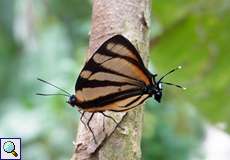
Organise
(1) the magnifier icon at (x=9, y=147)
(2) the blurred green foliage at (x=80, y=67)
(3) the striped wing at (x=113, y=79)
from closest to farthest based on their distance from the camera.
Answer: (3) the striped wing at (x=113, y=79) < (1) the magnifier icon at (x=9, y=147) < (2) the blurred green foliage at (x=80, y=67)

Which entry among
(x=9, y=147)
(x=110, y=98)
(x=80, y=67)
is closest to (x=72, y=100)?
(x=110, y=98)

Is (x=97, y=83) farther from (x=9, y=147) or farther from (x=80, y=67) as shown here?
(x=80, y=67)

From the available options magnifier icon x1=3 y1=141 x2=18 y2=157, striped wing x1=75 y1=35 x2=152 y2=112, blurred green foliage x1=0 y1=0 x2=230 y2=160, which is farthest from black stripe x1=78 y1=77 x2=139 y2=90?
blurred green foliage x1=0 y1=0 x2=230 y2=160

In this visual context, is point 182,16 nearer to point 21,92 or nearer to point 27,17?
point 21,92

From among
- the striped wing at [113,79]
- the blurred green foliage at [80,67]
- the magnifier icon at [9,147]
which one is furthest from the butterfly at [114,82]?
the blurred green foliage at [80,67]

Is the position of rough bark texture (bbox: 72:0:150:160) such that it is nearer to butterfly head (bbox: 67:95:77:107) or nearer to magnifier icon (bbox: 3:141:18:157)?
butterfly head (bbox: 67:95:77:107)

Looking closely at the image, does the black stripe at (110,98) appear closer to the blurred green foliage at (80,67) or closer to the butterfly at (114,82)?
the butterfly at (114,82)
